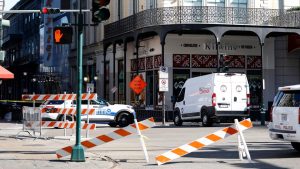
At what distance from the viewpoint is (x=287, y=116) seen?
13211 mm

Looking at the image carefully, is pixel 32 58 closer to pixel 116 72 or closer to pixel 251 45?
pixel 116 72

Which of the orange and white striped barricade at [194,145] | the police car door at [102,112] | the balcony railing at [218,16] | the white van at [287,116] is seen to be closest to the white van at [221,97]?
the police car door at [102,112]

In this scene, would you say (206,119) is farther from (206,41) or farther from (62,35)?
(62,35)

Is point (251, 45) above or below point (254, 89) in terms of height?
above

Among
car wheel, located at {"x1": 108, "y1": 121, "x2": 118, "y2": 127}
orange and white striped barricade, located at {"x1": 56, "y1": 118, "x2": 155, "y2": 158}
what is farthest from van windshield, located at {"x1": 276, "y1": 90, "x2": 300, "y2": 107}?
car wheel, located at {"x1": 108, "y1": 121, "x2": 118, "y2": 127}

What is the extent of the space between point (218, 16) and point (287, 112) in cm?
2042

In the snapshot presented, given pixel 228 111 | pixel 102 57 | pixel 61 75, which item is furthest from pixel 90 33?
pixel 228 111

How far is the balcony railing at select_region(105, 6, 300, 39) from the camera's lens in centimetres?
3278

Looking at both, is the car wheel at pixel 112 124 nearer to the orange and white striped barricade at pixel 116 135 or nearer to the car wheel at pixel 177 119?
the car wheel at pixel 177 119

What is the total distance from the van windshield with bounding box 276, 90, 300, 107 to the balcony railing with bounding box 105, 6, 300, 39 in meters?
19.3

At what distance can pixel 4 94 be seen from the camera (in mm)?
81625

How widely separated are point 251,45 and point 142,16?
7757 millimetres

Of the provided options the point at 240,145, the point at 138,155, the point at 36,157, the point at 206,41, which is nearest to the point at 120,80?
the point at 206,41

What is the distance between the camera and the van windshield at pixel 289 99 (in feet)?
43.3
